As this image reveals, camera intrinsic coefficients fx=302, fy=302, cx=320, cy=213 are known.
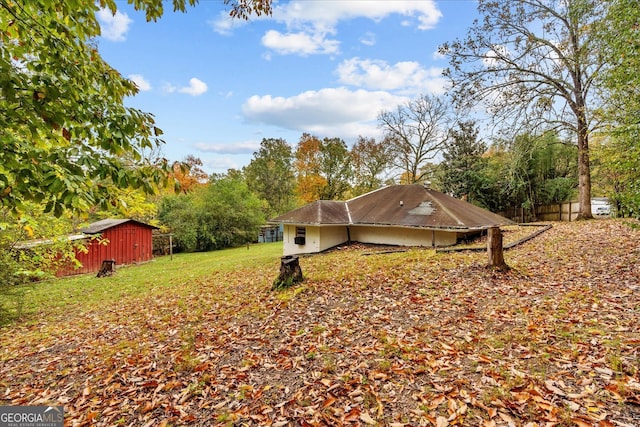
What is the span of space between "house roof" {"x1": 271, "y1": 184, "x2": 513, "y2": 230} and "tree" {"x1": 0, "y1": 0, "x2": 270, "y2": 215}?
481 inches

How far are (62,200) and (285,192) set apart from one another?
35.3m

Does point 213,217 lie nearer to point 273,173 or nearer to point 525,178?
point 273,173

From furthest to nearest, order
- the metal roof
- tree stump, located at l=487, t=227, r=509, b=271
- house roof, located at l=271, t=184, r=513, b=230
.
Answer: the metal roof < house roof, located at l=271, t=184, r=513, b=230 < tree stump, located at l=487, t=227, r=509, b=271

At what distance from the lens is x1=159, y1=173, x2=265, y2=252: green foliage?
2644 centimetres

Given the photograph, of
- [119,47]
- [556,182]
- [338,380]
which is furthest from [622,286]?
[556,182]

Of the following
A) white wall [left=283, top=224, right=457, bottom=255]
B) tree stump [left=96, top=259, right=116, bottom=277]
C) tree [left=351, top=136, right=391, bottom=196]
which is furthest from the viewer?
tree [left=351, top=136, right=391, bottom=196]

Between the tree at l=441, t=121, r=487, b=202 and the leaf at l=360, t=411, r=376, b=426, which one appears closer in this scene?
the leaf at l=360, t=411, r=376, b=426

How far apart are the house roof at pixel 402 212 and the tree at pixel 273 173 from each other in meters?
19.5

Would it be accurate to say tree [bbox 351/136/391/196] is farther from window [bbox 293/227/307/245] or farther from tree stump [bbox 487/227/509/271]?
tree stump [bbox 487/227/509/271]

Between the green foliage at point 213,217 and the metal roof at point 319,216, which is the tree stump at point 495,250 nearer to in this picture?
the metal roof at point 319,216

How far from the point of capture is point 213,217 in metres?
27.8

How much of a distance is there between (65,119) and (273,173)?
34.1m

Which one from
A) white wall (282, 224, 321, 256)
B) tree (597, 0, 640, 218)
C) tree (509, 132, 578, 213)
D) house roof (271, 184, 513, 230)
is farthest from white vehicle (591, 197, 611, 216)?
white wall (282, 224, 321, 256)

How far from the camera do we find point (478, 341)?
4.00m
